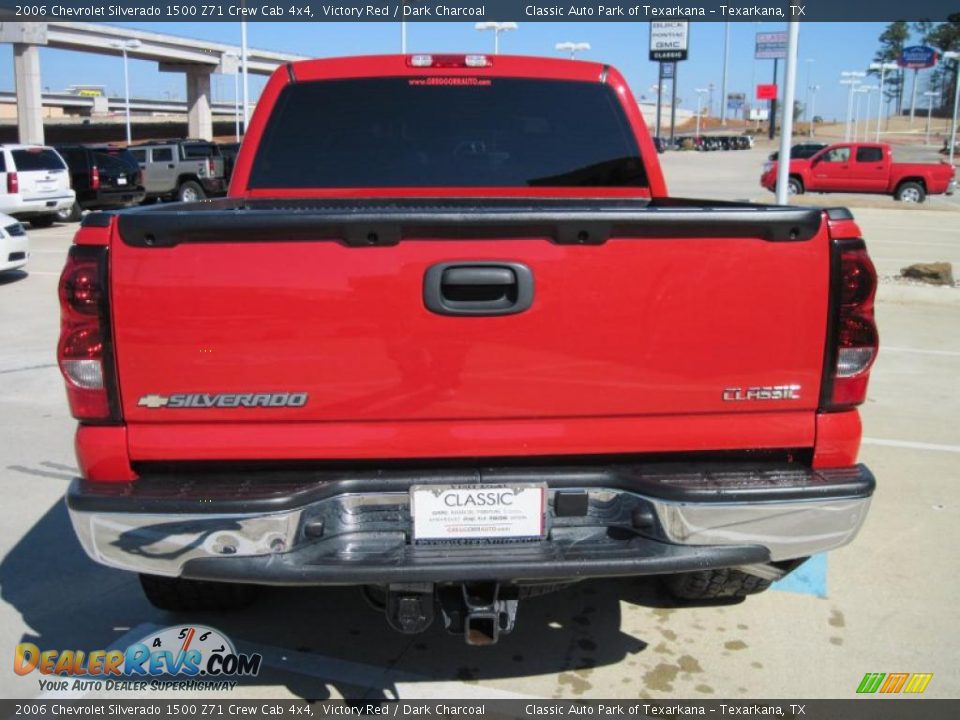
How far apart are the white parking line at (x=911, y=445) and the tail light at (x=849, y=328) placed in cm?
355

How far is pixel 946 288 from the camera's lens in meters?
12.0

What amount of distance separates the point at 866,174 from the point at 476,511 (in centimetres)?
3052

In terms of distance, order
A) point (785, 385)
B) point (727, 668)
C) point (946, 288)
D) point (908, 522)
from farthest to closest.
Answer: point (946, 288), point (908, 522), point (727, 668), point (785, 385)

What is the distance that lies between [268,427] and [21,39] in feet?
165

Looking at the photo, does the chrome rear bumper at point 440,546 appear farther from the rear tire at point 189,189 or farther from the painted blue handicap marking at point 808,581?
the rear tire at point 189,189

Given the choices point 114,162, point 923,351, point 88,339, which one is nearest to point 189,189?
point 114,162

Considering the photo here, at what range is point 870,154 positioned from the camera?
98.0ft

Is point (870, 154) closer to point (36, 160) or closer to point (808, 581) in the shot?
point (36, 160)

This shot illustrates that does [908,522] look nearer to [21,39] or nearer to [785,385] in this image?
[785,385]

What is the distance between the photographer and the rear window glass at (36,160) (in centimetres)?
1914

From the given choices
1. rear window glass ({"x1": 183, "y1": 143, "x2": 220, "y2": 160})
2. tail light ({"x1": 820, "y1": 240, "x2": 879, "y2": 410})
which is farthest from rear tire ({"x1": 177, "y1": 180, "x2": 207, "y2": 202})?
→ tail light ({"x1": 820, "y1": 240, "x2": 879, "y2": 410})

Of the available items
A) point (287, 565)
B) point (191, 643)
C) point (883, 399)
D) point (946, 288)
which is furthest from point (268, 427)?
point (946, 288)

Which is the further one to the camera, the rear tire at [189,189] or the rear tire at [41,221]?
the rear tire at [189,189]

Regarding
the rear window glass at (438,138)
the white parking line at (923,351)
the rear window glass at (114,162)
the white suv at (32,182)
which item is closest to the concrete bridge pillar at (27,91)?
the rear window glass at (114,162)
